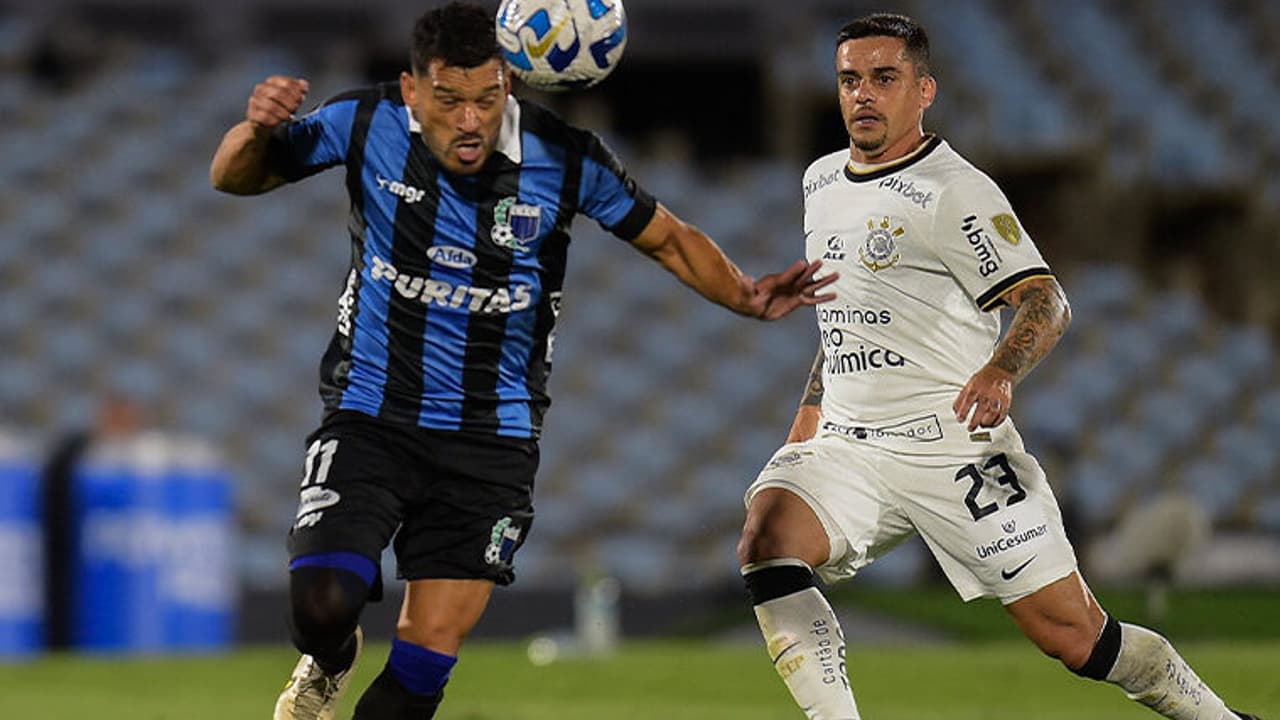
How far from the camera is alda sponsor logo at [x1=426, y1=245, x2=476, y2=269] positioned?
18.3 feet

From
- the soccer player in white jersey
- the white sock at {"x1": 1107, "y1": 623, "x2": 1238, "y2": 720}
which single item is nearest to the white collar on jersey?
the soccer player in white jersey

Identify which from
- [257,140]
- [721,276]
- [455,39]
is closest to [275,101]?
[257,140]

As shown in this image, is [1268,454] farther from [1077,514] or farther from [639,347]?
[639,347]

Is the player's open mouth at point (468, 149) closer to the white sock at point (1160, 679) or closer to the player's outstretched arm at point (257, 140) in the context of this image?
the player's outstretched arm at point (257, 140)

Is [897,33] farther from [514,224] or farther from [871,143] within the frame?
[514,224]

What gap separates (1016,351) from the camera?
17.8 ft

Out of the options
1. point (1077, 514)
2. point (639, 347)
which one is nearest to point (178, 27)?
point (639, 347)

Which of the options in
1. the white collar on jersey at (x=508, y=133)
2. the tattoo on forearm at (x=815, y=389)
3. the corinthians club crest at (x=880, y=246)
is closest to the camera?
the white collar on jersey at (x=508, y=133)

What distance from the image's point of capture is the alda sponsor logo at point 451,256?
18.3 ft

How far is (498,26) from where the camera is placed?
5.49 meters

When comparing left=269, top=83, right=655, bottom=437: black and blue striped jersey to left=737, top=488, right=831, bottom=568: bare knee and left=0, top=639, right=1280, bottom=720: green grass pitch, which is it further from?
left=0, top=639, right=1280, bottom=720: green grass pitch

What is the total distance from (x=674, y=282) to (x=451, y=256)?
1171 centimetres

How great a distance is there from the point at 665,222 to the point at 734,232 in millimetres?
11643

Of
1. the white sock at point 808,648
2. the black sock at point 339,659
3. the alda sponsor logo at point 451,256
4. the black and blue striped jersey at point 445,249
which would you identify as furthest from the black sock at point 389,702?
the alda sponsor logo at point 451,256
